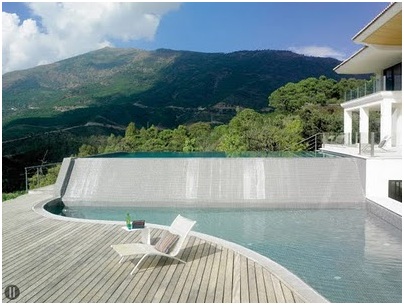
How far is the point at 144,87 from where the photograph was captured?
67.9 m

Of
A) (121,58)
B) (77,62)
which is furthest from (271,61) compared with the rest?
(77,62)

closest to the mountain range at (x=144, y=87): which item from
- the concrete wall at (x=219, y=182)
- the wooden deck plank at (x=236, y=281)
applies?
the concrete wall at (x=219, y=182)

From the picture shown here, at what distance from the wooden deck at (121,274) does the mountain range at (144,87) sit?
3289 centimetres

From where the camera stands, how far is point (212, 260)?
6043mm

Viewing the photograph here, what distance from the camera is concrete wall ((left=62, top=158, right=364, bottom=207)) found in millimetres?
12984

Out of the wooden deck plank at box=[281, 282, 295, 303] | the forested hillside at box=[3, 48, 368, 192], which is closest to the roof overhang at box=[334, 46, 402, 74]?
the forested hillside at box=[3, 48, 368, 192]

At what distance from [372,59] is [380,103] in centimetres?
371

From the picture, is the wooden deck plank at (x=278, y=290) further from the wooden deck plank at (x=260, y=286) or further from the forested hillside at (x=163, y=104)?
the forested hillside at (x=163, y=104)

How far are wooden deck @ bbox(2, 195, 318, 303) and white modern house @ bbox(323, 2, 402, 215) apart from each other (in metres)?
5.44

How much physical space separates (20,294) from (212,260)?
99.5 inches

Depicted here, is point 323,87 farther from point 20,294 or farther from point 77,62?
point 77,62

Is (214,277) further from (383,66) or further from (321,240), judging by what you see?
(383,66)

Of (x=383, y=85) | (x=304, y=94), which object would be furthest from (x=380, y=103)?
(x=304, y=94)

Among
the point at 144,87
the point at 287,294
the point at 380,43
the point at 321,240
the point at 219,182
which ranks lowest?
the point at 321,240
